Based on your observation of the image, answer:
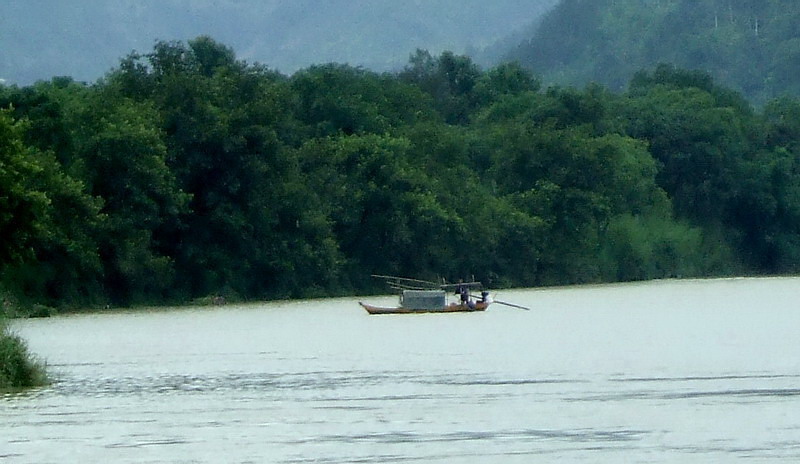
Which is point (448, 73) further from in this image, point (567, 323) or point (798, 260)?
point (567, 323)

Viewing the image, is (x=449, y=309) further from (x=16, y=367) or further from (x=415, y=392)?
(x=16, y=367)

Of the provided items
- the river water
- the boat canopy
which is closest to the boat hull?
the boat canopy

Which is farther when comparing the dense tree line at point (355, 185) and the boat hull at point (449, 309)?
the dense tree line at point (355, 185)

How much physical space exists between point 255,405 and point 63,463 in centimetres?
825

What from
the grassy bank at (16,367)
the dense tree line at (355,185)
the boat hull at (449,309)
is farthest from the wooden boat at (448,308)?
the grassy bank at (16,367)

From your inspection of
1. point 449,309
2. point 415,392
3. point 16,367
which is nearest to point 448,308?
point 449,309

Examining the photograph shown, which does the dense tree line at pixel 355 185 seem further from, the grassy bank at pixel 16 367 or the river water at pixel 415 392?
the grassy bank at pixel 16 367

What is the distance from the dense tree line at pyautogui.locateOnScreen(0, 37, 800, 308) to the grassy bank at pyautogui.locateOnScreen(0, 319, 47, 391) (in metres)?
9.40

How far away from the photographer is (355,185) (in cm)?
9562

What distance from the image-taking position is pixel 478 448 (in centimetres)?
2680

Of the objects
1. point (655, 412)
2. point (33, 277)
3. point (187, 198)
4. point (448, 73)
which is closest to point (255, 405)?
point (655, 412)

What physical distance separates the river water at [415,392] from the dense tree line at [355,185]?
7.60 m

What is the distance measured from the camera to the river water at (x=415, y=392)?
27.0 m

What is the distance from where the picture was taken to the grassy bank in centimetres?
3666
